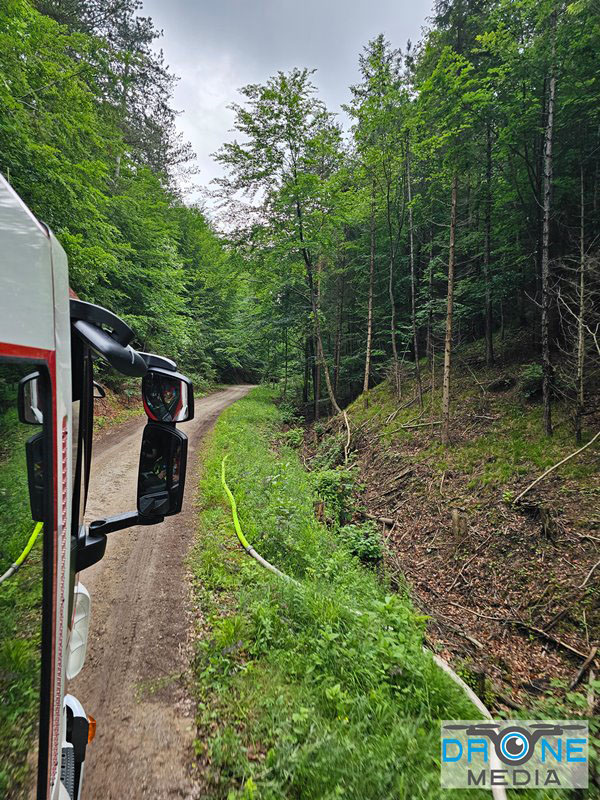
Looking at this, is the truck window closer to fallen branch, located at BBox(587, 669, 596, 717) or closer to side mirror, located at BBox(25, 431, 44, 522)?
side mirror, located at BBox(25, 431, 44, 522)

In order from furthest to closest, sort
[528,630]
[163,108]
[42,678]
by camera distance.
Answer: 1. [163,108]
2. [528,630]
3. [42,678]

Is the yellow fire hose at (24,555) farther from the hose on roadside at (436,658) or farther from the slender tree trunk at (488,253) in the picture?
the slender tree trunk at (488,253)

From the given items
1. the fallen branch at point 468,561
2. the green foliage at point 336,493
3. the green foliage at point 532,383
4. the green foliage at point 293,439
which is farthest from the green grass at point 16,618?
the green foliage at point 293,439

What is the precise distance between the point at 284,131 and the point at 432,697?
663 inches

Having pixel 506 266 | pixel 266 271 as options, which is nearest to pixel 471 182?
pixel 506 266

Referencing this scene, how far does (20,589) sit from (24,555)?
0.35ft

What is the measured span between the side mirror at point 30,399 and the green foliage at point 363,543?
6.46 metres

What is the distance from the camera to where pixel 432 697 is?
10.1 ft

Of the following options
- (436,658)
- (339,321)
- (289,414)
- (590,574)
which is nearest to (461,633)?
(436,658)

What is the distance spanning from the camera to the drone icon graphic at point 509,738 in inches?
111

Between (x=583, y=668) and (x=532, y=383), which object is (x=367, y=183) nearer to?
(x=532, y=383)

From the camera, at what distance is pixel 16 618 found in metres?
1.07

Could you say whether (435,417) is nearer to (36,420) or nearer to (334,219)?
(334,219)

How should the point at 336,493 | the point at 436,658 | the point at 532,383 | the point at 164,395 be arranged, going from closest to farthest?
the point at 164,395, the point at 436,658, the point at 336,493, the point at 532,383
